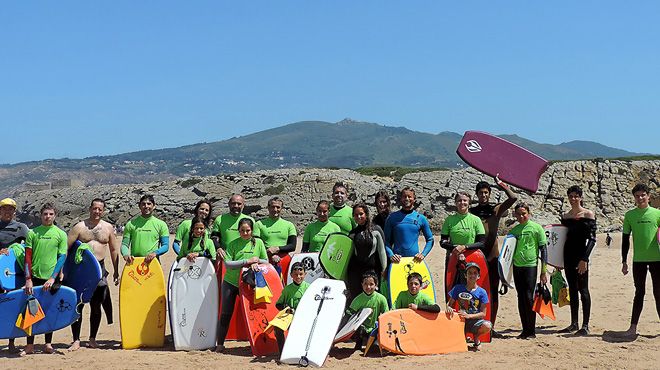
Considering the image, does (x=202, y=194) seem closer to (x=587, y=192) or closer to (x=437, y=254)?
(x=437, y=254)

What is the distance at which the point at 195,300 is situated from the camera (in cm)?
646

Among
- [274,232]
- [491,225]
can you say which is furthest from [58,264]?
[491,225]

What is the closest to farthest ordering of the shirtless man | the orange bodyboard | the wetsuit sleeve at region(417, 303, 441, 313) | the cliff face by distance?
the orange bodyboard → the wetsuit sleeve at region(417, 303, 441, 313) → the shirtless man → the cliff face

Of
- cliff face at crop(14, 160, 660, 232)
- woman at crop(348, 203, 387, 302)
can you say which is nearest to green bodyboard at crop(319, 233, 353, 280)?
woman at crop(348, 203, 387, 302)

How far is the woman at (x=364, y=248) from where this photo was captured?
20.0ft

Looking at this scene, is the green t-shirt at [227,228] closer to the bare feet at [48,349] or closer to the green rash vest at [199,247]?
the green rash vest at [199,247]

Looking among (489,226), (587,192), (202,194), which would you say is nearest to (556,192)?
(587,192)

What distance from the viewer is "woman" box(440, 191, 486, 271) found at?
21.0 feet

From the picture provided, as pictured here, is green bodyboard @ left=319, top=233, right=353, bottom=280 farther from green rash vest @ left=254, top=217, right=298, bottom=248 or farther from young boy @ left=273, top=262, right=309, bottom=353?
green rash vest @ left=254, top=217, right=298, bottom=248

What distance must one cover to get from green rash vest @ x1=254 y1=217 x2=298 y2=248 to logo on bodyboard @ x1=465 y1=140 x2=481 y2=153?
2.53m

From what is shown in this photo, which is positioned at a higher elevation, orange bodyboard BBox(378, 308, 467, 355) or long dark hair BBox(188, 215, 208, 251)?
long dark hair BBox(188, 215, 208, 251)

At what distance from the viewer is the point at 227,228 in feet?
20.9

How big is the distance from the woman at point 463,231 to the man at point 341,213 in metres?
0.95

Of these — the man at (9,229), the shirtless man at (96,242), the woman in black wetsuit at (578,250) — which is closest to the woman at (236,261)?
the shirtless man at (96,242)
